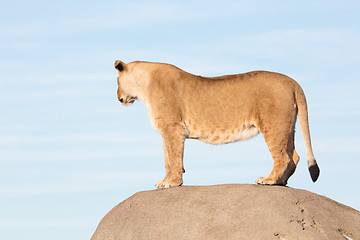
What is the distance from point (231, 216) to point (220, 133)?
1766 mm

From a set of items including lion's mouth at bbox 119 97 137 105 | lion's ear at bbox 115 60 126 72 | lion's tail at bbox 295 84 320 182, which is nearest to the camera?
lion's tail at bbox 295 84 320 182

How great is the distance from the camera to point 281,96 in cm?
1130

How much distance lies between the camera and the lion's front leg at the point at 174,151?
11492mm

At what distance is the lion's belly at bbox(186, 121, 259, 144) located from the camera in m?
11.5

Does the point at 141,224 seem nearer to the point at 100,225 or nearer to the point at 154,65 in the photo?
the point at 100,225

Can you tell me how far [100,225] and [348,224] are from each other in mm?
4560

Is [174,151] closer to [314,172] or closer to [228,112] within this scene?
[228,112]

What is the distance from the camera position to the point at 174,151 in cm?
1152

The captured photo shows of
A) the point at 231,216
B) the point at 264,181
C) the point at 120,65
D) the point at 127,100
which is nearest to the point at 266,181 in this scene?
the point at 264,181

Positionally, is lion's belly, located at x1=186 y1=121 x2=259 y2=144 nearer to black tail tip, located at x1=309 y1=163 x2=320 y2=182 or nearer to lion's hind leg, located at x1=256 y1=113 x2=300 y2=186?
lion's hind leg, located at x1=256 y1=113 x2=300 y2=186

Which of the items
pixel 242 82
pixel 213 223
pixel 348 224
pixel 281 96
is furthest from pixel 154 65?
pixel 348 224

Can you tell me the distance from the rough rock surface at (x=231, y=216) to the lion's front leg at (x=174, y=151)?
209mm

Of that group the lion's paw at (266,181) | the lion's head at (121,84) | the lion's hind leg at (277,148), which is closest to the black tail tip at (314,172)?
Answer: the lion's hind leg at (277,148)

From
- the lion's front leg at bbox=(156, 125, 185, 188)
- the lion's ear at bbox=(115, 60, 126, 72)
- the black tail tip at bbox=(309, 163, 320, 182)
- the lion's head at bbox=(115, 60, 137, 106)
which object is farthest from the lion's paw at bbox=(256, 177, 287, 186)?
the lion's ear at bbox=(115, 60, 126, 72)
